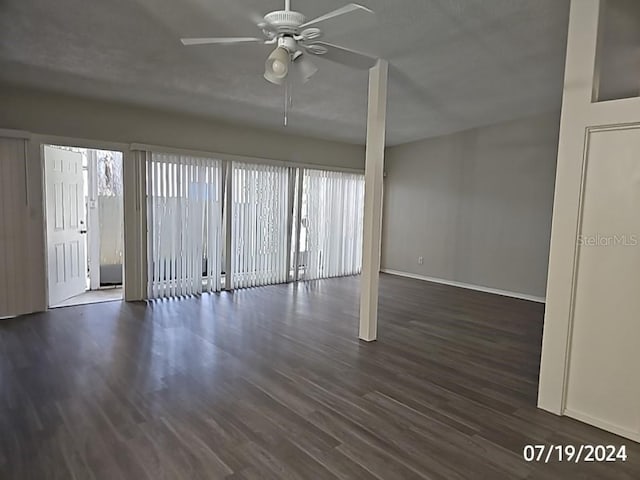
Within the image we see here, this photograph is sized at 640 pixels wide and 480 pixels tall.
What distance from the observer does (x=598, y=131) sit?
2.44 meters

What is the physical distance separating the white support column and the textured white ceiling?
310 millimetres

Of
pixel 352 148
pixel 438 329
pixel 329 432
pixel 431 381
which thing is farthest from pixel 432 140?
pixel 329 432

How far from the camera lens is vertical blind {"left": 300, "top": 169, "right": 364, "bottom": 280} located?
708 centimetres

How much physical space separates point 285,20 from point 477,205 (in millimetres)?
5362

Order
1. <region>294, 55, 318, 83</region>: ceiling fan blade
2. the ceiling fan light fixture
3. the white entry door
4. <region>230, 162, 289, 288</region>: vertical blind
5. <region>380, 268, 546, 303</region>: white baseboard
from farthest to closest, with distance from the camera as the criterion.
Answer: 1. <region>230, 162, 289, 288</region>: vertical blind
2. <region>380, 268, 546, 303</region>: white baseboard
3. the white entry door
4. <region>294, 55, 318, 83</region>: ceiling fan blade
5. the ceiling fan light fixture

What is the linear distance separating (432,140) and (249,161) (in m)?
3.47

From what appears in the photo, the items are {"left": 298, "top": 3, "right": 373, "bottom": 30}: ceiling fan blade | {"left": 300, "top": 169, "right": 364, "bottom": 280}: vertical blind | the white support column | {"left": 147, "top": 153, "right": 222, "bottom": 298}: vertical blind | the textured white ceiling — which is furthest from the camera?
{"left": 300, "top": 169, "right": 364, "bottom": 280}: vertical blind

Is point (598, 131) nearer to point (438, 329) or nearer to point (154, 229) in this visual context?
point (438, 329)

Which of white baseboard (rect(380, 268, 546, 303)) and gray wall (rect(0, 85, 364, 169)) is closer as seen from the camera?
gray wall (rect(0, 85, 364, 169))

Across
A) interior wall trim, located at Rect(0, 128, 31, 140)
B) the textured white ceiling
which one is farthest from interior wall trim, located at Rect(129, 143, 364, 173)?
interior wall trim, located at Rect(0, 128, 31, 140)

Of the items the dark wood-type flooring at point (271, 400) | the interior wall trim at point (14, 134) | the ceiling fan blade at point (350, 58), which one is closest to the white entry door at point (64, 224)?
the interior wall trim at point (14, 134)

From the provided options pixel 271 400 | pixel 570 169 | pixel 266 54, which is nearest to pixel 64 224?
pixel 266 54

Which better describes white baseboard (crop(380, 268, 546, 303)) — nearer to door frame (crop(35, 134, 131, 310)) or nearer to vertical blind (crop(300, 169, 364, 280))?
vertical blind (crop(300, 169, 364, 280))

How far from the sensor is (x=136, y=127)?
5121 millimetres
